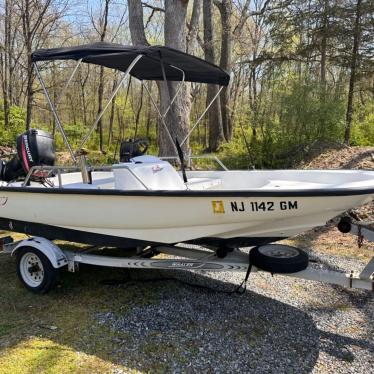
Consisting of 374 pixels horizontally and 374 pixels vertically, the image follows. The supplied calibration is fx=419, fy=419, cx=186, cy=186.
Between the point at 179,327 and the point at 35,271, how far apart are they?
1.60 metres

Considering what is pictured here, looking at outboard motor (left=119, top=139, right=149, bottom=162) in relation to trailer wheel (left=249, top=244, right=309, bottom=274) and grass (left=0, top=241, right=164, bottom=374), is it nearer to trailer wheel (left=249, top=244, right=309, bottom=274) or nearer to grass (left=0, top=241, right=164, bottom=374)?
grass (left=0, top=241, right=164, bottom=374)

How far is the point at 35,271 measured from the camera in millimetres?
4027

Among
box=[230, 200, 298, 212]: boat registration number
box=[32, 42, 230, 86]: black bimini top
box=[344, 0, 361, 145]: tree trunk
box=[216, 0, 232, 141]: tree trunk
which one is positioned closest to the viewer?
box=[230, 200, 298, 212]: boat registration number

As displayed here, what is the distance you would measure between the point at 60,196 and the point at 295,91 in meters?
8.16

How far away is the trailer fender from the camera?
3795mm

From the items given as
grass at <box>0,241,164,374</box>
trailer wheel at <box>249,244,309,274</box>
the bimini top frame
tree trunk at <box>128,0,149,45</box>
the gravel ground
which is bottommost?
the gravel ground

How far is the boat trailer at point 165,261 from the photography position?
327cm

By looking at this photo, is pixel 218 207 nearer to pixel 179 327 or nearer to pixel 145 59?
pixel 179 327

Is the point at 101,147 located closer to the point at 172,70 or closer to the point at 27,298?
the point at 172,70

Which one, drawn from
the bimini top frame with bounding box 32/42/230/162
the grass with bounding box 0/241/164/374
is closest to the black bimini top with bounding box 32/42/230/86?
the bimini top frame with bounding box 32/42/230/162

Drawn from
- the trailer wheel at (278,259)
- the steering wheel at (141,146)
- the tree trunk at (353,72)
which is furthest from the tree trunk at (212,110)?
Result: the trailer wheel at (278,259)

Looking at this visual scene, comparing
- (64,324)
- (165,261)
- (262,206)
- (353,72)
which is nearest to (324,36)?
(353,72)

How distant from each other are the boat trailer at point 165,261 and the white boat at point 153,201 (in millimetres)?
145

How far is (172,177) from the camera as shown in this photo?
4250 millimetres
